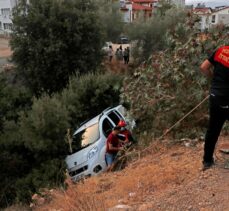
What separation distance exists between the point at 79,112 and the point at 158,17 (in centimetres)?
1959

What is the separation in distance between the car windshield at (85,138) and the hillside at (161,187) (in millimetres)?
2526

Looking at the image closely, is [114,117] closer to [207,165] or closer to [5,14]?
[207,165]

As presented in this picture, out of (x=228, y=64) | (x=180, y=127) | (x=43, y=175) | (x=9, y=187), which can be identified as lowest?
(x=9, y=187)

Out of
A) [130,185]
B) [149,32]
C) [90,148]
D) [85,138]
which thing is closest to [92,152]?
[90,148]

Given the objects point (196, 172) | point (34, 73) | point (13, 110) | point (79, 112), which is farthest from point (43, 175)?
point (34, 73)

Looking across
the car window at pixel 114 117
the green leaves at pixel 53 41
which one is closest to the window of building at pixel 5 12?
the green leaves at pixel 53 41

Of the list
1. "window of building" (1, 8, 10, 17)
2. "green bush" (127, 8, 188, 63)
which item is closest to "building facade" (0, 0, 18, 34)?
"window of building" (1, 8, 10, 17)

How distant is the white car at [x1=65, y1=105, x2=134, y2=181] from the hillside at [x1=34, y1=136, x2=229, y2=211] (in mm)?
1897

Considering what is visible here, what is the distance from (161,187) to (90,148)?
13.0 ft

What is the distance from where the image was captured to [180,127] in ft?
23.7

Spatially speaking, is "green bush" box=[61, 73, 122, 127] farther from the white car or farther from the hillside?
the hillside

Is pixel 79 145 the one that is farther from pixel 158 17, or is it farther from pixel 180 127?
pixel 158 17

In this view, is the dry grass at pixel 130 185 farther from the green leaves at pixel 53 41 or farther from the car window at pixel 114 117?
the green leaves at pixel 53 41

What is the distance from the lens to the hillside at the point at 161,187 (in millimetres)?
4352
